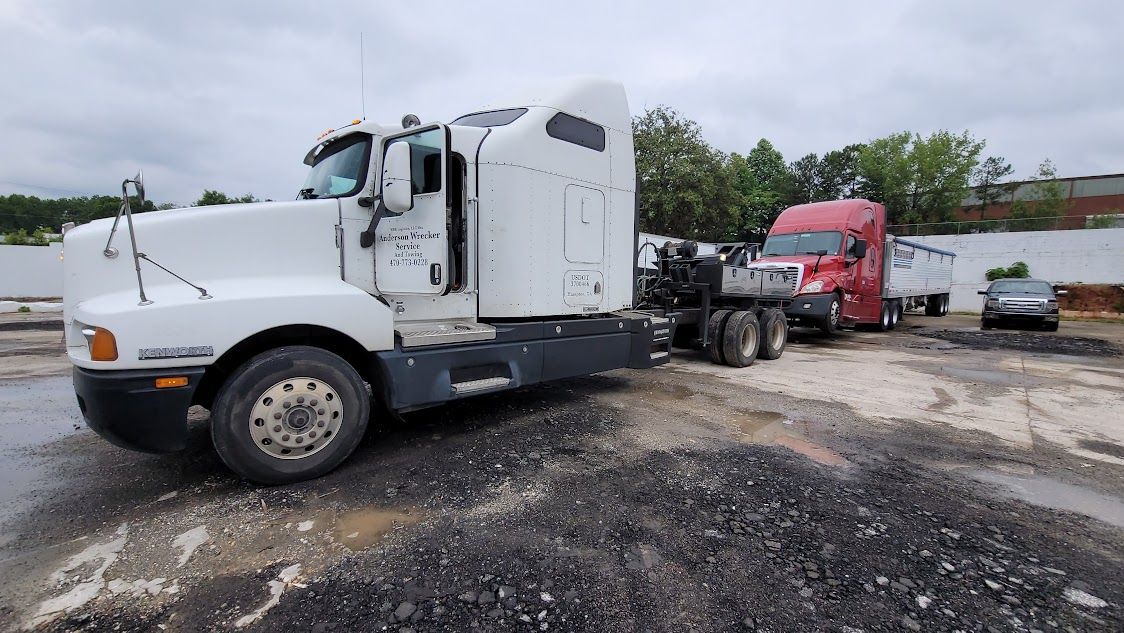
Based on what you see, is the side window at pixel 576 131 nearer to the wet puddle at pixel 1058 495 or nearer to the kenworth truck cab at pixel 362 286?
the kenworth truck cab at pixel 362 286

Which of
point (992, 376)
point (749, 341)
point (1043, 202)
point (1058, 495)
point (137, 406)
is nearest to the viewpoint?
point (137, 406)

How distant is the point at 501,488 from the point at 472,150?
2.85m

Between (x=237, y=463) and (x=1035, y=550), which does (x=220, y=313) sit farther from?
(x=1035, y=550)

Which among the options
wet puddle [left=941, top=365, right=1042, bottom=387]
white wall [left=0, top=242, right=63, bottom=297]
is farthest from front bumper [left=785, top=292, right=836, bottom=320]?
white wall [left=0, top=242, right=63, bottom=297]

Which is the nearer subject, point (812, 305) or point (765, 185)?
point (812, 305)

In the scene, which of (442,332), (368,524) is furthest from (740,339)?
(368,524)

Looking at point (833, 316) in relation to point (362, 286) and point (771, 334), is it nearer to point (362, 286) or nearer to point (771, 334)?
point (771, 334)

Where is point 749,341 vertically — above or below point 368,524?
above

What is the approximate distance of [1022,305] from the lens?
1494 centimetres

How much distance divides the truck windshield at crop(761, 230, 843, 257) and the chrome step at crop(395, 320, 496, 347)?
9.89 m

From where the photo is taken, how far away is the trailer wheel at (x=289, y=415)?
10.8 ft

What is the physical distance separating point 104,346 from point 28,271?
2562cm

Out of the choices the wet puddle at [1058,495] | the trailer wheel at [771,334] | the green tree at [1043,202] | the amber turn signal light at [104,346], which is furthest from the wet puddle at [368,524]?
the green tree at [1043,202]

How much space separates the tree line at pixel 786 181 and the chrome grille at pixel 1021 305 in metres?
7.27
